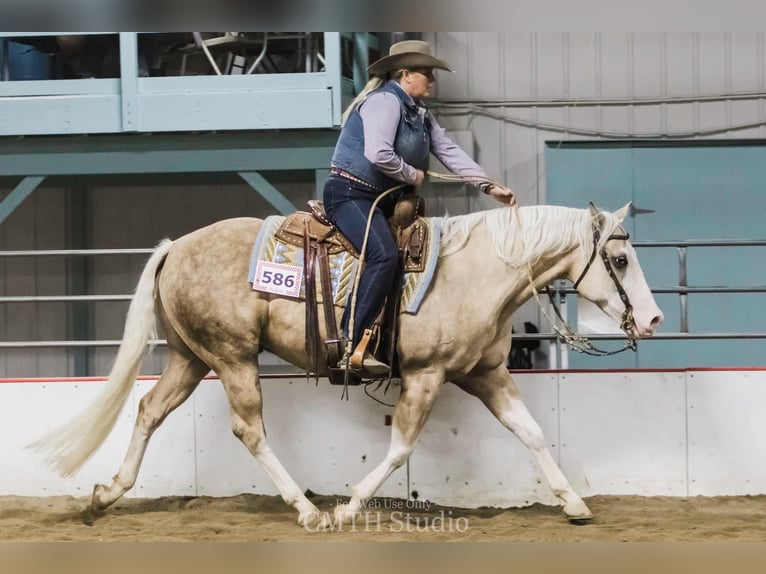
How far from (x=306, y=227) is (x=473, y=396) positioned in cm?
152

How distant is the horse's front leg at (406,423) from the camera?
5691 mm

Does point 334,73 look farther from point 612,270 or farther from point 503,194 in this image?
point 612,270

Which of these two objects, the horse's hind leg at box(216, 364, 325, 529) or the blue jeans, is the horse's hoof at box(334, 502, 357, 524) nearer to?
the horse's hind leg at box(216, 364, 325, 529)

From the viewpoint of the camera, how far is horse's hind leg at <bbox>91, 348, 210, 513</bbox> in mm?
6117

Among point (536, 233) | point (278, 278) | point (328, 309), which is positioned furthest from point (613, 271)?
point (278, 278)

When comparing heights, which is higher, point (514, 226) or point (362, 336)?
point (514, 226)

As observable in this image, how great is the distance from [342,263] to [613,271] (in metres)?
1.43

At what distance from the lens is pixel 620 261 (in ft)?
19.1

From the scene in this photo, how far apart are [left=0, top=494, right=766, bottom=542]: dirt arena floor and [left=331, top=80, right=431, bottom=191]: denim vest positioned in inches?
73.3
